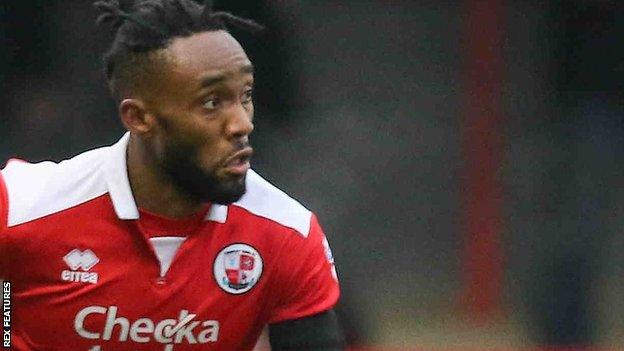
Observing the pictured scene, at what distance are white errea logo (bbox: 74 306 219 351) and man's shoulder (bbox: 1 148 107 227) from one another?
0.21 m

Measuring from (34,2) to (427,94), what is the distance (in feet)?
5.09

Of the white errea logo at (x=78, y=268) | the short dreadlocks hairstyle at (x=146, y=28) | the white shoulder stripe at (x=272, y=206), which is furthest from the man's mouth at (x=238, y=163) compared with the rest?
the white errea logo at (x=78, y=268)

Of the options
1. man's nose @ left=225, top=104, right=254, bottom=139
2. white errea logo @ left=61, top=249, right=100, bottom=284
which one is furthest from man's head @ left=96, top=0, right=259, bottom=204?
white errea logo @ left=61, top=249, right=100, bottom=284

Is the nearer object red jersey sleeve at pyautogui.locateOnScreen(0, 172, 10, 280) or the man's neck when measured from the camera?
red jersey sleeve at pyautogui.locateOnScreen(0, 172, 10, 280)

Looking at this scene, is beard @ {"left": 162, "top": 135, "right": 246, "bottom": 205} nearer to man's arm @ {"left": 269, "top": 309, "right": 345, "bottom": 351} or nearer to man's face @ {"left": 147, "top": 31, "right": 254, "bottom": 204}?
man's face @ {"left": 147, "top": 31, "right": 254, "bottom": 204}

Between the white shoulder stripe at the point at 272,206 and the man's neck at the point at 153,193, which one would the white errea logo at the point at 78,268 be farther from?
the white shoulder stripe at the point at 272,206

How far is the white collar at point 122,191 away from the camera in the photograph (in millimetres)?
3615

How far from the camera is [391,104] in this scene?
720 cm

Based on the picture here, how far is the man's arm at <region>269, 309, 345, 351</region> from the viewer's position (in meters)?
3.66

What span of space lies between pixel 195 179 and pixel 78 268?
0.94 feet

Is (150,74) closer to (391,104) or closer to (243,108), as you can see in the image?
(243,108)

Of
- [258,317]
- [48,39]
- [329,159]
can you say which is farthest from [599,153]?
[258,317]

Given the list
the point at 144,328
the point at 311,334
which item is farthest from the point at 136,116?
the point at 311,334

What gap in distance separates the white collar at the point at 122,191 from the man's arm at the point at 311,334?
25 cm
